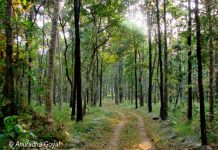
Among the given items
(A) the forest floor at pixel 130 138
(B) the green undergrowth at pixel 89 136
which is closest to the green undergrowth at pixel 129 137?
(A) the forest floor at pixel 130 138

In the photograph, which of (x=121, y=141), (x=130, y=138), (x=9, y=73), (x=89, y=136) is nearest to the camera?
(x=9, y=73)

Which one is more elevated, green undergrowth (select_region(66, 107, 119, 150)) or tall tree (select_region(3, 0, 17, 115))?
tall tree (select_region(3, 0, 17, 115))

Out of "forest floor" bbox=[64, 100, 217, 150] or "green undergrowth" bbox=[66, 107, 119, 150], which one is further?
"forest floor" bbox=[64, 100, 217, 150]

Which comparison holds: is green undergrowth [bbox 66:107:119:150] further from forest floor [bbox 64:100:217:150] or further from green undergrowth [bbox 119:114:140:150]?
green undergrowth [bbox 119:114:140:150]

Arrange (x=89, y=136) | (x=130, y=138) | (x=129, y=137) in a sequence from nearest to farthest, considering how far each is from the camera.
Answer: (x=89, y=136) < (x=130, y=138) < (x=129, y=137)

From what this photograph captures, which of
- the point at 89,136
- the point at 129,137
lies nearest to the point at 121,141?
the point at 129,137

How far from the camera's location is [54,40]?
53.1 feet

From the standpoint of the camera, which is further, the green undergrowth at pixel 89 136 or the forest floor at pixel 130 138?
the forest floor at pixel 130 138

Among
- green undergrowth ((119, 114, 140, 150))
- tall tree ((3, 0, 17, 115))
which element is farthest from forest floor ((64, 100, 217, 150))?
tall tree ((3, 0, 17, 115))

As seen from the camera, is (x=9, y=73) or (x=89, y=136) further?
(x=89, y=136)

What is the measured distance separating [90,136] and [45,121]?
471 centimetres

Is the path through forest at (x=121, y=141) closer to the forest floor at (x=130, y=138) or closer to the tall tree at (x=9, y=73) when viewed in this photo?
the forest floor at (x=130, y=138)

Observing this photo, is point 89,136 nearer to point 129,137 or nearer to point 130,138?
point 130,138

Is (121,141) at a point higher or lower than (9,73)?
lower
